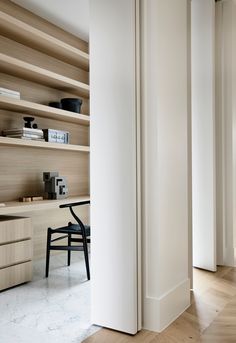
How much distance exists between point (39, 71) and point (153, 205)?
1.95m

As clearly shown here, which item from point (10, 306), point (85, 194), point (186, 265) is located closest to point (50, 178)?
point (85, 194)

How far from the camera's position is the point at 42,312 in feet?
7.16

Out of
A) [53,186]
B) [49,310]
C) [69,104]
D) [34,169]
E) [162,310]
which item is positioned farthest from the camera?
[69,104]

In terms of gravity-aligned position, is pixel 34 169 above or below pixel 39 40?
below

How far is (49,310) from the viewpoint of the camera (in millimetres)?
2217

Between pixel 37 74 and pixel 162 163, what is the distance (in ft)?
6.12

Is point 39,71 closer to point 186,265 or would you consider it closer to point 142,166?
point 142,166

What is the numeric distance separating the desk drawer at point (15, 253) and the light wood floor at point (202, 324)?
3.60 feet

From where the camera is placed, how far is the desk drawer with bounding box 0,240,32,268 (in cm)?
264

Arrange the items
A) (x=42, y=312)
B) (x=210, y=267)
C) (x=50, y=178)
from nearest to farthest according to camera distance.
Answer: (x=42, y=312), (x=210, y=267), (x=50, y=178)

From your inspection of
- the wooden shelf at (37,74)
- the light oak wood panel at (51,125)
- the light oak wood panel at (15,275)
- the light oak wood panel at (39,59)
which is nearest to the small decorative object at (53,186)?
the light oak wood panel at (51,125)

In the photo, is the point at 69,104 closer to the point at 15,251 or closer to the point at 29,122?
the point at 29,122

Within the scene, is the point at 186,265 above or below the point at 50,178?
below

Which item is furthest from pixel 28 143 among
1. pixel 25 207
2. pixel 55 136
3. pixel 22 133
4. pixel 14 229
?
pixel 14 229
